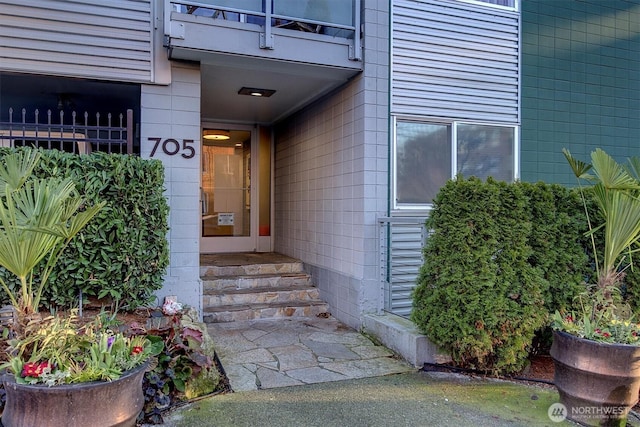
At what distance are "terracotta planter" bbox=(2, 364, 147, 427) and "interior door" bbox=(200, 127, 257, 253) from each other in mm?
5174

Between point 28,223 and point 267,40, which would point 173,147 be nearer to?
point 267,40

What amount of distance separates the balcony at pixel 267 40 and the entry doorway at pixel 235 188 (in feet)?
7.72

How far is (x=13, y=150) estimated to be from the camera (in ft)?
11.5

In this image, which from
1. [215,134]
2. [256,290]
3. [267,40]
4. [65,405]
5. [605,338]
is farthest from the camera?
[215,134]

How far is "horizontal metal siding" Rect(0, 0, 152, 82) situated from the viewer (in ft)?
13.4

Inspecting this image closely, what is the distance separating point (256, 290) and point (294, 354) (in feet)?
5.17

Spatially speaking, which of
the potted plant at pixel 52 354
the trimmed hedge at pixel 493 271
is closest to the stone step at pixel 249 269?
the trimmed hedge at pixel 493 271

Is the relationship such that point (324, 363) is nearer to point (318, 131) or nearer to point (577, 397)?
point (577, 397)

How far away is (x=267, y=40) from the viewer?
4496 millimetres

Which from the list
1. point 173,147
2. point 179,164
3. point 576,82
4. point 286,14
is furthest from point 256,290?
point 576,82

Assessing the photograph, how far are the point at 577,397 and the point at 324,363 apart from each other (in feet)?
6.64

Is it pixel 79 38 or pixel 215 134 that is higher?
pixel 79 38

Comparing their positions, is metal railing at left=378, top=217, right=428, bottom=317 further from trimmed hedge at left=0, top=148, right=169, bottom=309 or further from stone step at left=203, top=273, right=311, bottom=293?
trimmed hedge at left=0, top=148, right=169, bottom=309

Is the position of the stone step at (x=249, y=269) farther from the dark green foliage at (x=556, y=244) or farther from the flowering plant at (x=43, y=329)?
the dark green foliage at (x=556, y=244)
